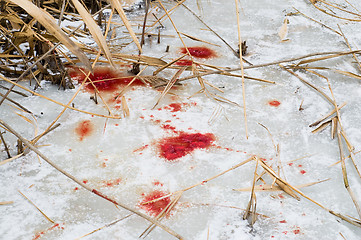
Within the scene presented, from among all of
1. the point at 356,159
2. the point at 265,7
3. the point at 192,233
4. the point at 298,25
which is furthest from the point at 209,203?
the point at 265,7

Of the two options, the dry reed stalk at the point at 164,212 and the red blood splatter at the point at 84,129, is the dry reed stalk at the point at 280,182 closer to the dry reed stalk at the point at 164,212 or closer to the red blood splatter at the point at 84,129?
the dry reed stalk at the point at 164,212

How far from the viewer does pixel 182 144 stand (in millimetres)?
1320

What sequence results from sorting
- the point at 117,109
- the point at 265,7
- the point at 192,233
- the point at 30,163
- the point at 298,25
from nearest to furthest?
1. the point at 192,233
2. the point at 30,163
3. the point at 117,109
4. the point at 298,25
5. the point at 265,7

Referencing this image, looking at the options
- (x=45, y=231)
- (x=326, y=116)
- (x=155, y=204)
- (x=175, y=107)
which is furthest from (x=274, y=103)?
(x=45, y=231)

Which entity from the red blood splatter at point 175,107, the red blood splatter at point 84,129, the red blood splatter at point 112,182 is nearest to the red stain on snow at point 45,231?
the red blood splatter at point 112,182

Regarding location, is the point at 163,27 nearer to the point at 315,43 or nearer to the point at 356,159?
the point at 315,43

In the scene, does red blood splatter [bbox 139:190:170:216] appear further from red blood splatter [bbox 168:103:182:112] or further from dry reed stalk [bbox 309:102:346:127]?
dry reed stalk [bbox 309:102:346:127]

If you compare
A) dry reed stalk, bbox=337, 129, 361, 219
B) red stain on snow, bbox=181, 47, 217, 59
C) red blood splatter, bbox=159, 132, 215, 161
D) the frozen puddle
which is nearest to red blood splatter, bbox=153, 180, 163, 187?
the frozen puddle

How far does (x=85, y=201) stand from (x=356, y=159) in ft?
2.63

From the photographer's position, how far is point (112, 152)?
4.18 feet

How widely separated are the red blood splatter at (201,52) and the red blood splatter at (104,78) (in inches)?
13.4

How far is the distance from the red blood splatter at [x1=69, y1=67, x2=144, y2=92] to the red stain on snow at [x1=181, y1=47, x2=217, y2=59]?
1.12 feet

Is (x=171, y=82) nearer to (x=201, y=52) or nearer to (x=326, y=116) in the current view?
(x=201, y=52)

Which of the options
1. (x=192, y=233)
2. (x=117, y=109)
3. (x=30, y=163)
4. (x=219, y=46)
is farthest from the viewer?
(x=219, y=46)
